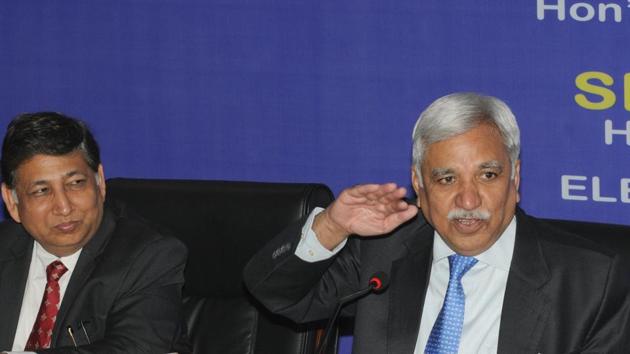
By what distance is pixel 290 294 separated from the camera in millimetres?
2977

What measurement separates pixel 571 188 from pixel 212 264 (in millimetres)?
1229

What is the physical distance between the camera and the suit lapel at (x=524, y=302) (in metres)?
2.68

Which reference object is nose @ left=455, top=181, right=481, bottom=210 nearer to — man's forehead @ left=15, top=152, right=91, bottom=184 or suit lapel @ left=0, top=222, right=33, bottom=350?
man's forehead @ left=15, top=152, right=91, bottom=184

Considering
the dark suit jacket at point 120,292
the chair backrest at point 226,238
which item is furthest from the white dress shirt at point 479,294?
the dark suit jacket at point 120,292

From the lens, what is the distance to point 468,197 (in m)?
2.68

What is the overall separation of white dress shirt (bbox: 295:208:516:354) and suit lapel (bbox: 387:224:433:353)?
2cm

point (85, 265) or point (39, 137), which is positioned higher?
point (39, 137)

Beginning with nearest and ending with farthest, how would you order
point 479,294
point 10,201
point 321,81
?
point 479,294, point 10,201, point 321,81

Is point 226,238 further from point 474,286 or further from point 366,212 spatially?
point 474,286

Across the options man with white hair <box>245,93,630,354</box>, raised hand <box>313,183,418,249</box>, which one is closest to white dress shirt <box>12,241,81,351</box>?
man with white hair <box>245,93,630,354</box>

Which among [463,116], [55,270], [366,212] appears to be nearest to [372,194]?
[366,212]

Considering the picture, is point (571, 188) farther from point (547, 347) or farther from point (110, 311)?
point (110, 311)

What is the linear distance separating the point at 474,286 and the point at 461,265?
0.20ft

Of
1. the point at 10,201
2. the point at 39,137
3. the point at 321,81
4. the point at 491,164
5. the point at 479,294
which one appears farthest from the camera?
the point at 321,81
